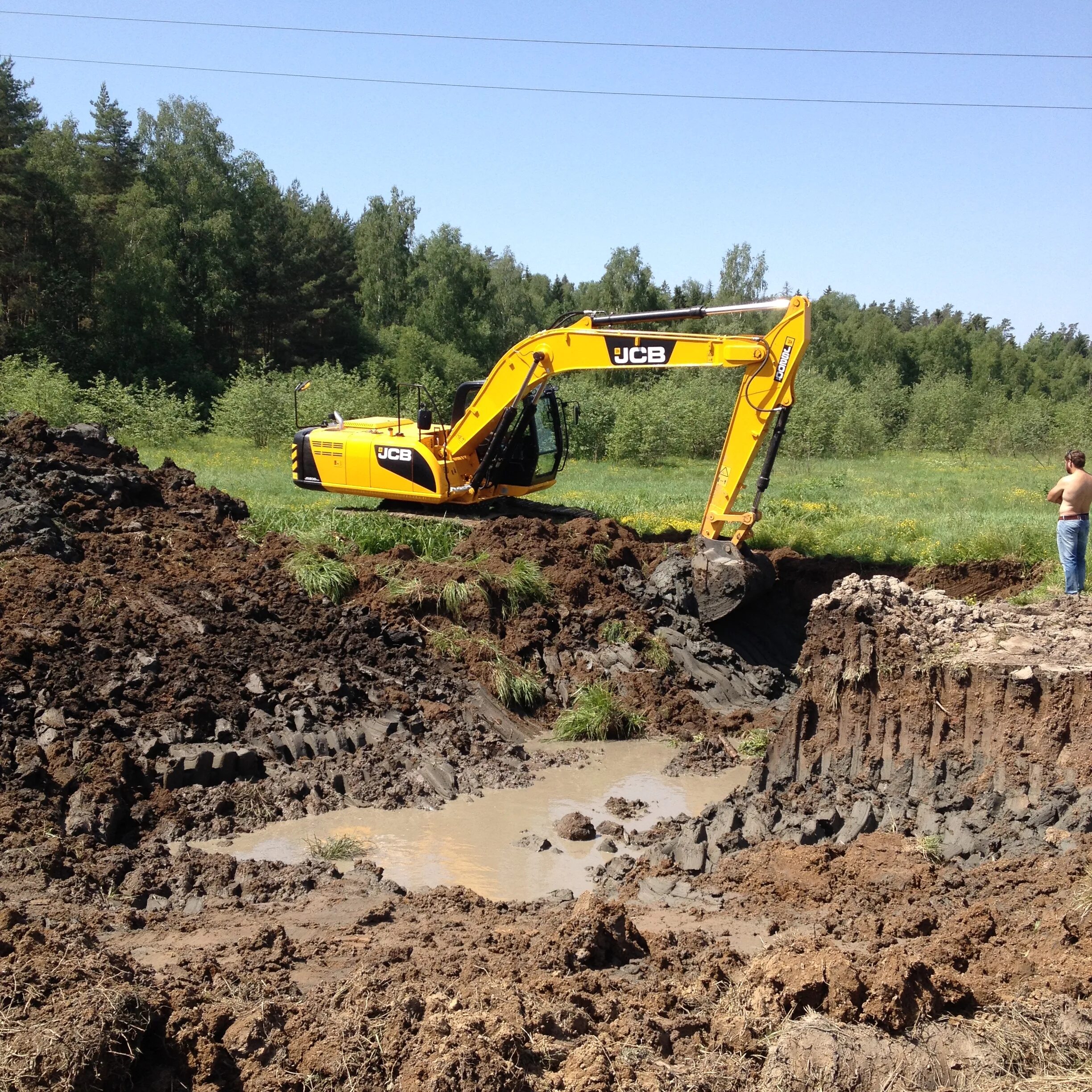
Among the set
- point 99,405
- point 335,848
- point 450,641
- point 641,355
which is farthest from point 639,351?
point 99,405

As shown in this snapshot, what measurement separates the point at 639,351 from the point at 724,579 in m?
2.68

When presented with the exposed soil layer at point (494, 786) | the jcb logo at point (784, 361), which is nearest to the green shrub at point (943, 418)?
the exposed soil layer at point (494, 786)

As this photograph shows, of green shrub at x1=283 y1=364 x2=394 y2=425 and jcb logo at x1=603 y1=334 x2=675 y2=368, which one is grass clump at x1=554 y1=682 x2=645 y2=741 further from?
green shrub at x1=283 y1=364 x2=394 y2=425

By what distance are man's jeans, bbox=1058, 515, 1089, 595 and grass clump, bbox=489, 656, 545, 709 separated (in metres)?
5.45

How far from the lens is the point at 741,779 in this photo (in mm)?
8992

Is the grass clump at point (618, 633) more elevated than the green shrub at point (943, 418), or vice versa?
the green shrub at point (943, 418)

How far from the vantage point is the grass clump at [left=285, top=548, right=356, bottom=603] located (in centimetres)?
1107

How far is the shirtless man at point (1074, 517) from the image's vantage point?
10.7m

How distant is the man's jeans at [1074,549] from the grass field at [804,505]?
2486mm

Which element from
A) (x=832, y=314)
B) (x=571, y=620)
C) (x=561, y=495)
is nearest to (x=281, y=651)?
(x=571, y=620)

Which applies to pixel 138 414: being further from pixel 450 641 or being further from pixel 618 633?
pixel 618 633

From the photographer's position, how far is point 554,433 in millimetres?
13672

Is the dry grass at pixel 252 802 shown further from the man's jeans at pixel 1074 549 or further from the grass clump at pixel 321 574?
the man's jeans at pixel 1074 549

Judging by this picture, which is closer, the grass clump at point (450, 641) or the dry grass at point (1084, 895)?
the dry grass at point (1084, 895)
